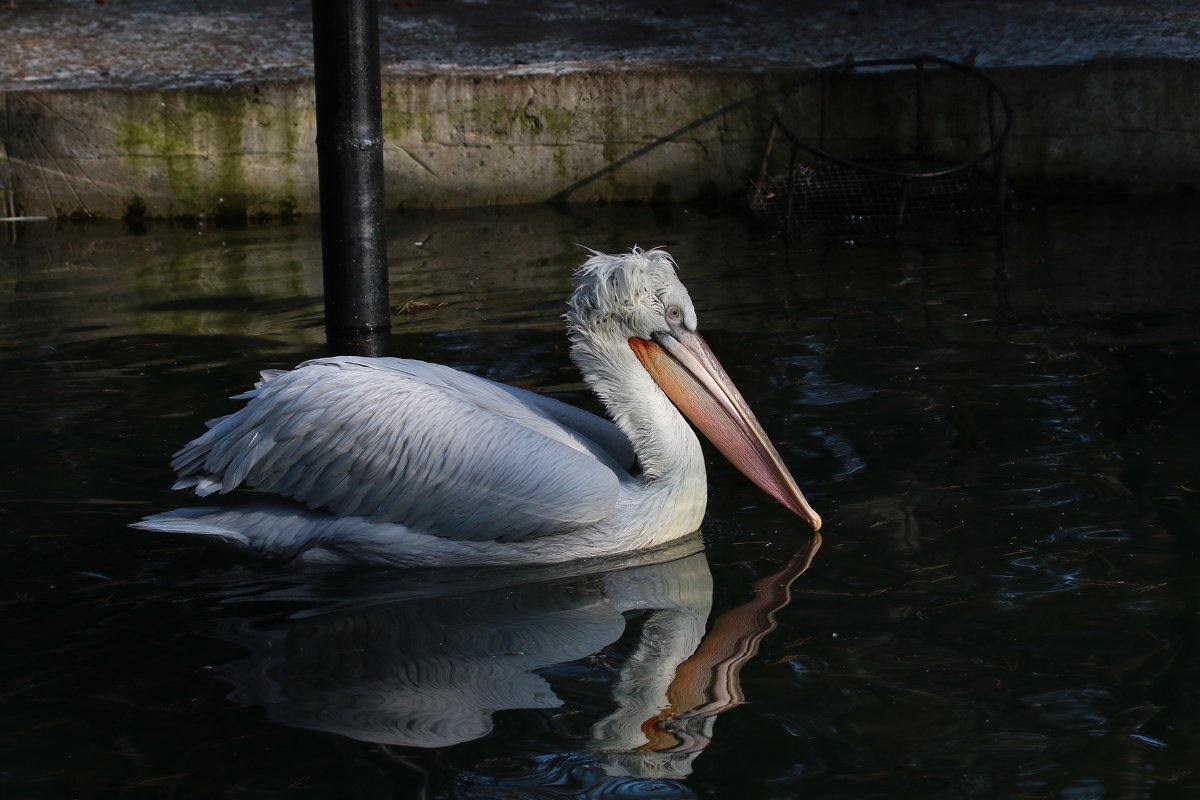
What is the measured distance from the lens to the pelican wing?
12.1ft

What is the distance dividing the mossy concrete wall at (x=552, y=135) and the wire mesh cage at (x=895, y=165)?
22 mm

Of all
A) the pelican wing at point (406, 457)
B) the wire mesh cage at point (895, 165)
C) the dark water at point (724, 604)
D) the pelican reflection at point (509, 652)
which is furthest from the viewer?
the wire mesh cage at point (895, 165)

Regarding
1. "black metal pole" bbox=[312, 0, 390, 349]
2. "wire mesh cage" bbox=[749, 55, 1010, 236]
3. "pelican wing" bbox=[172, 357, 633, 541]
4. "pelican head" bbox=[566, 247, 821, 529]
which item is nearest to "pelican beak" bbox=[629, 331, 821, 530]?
"pelican head" bbox=[566, 247, 821, 529]

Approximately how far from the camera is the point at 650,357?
4043 mm

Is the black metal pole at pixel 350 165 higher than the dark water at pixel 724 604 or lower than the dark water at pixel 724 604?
higher

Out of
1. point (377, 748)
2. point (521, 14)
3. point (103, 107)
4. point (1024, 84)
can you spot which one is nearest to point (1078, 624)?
point (377, 748)

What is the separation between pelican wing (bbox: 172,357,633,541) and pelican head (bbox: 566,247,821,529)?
194mm

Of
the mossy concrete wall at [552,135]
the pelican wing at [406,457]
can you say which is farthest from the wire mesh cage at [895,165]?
the pelican wing at [406,457]

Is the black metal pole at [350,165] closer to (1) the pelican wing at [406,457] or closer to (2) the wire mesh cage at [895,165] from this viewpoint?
(1) the pelican wing at [406,457]

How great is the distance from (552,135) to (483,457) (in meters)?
5.49

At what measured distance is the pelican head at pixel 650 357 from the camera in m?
3.95

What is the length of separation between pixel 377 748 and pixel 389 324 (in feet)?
10.6

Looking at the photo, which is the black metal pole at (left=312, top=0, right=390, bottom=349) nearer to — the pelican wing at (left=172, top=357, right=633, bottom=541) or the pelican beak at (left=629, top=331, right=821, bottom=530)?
the pelican wing at (left=172, top=357, right=633, bottom=541)

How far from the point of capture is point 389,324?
5824 millimetres
